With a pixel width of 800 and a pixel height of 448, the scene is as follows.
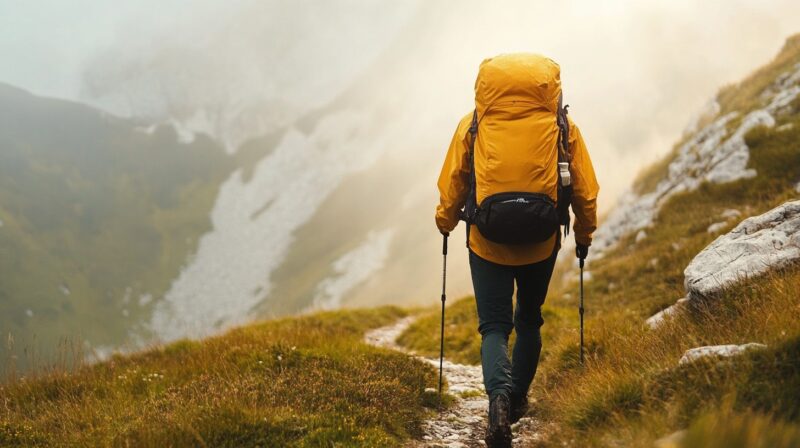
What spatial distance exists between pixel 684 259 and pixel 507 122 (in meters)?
9.25

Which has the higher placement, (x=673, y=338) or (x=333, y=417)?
(x=673, y=338)

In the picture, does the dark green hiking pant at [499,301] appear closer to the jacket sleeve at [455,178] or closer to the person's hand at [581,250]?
the jacket sleeve at [455,178]

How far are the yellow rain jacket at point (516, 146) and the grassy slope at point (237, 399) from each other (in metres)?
2.40

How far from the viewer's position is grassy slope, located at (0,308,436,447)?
5449mm

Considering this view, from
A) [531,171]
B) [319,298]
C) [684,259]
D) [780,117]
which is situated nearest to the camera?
[531,171]

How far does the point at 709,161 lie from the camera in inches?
696

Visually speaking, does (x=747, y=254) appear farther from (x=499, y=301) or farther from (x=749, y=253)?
(x=499, y=301)

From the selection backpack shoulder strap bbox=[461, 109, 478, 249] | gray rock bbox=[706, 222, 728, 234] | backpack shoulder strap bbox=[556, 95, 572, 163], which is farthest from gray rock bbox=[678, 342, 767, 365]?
gray rock bbox=[706, 222, 728, 234]

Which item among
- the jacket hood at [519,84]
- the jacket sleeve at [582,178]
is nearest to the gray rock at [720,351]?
the jacket sleeve at [582,178]

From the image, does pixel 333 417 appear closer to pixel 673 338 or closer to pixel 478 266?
pixel 478 266

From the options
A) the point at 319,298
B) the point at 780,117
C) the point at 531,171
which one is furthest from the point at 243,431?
the point at 319,298

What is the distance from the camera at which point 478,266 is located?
580 cm

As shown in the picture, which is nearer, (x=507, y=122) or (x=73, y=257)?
(x=507, y=122)

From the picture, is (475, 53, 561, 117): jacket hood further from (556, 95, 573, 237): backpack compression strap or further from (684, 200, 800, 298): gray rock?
(684, 200, 800, 298): gray rock
